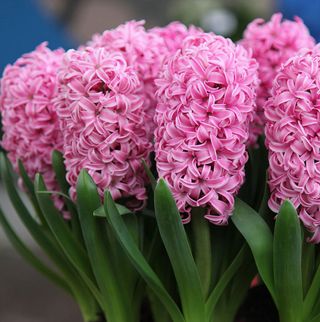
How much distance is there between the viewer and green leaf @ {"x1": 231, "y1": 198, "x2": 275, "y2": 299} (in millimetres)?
550

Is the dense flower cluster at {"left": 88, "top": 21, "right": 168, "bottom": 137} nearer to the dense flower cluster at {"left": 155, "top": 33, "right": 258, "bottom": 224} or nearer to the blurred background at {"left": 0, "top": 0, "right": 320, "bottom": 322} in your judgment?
the dense flower cluster at {"left": 155, "top": 33, "right": 258, "bottom": 224}

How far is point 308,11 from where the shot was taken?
164 cm

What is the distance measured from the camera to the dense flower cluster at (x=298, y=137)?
515 mm

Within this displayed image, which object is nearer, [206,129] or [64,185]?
[206,129]

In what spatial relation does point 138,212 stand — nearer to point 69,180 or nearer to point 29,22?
point 69,180

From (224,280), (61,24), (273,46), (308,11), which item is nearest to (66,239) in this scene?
(224,280)

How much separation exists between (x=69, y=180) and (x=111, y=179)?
1.8 inches

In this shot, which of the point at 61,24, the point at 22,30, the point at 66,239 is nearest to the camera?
the point at 66,239

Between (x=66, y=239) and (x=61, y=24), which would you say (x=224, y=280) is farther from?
(x=61, y=24)

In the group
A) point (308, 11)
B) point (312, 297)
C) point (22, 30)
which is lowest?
point (312, 297)

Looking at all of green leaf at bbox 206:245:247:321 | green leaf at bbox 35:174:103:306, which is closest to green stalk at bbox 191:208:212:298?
green leaf at bbox 206:245:247:321

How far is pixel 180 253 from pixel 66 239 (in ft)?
0.45

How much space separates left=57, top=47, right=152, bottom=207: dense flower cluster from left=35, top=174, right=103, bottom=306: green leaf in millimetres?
32

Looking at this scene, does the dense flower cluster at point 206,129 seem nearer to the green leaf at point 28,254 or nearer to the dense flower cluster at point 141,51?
the dense flower cluster at point 141,51
